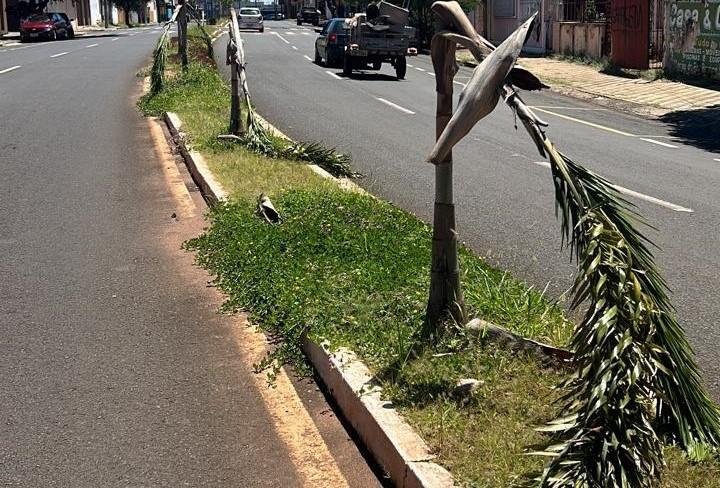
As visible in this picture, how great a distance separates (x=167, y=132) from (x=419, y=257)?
360 inches

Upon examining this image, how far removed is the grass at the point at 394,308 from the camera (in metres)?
4.05

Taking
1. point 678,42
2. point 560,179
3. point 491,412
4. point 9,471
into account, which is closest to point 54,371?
point 9,471

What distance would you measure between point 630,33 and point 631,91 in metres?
4.70

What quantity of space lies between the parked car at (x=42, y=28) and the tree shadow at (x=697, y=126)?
39.7 meters

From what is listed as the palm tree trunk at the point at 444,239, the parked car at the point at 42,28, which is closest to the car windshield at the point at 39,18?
the parked car at the point at 42,28

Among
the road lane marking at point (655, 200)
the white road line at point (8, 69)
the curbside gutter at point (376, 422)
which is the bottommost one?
the road lane marking at point (655, 200)

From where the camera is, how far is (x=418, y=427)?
420 centimetres

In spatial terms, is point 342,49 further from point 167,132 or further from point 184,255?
point 184,255

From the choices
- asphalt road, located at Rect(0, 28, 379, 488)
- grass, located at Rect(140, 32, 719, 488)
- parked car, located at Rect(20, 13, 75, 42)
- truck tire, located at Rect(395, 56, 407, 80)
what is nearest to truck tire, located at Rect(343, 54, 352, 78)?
truck tire, located at Rect(395, 56, 407, 80)

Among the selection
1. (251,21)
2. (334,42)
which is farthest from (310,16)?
(334,42)

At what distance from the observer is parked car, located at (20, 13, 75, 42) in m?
51.3

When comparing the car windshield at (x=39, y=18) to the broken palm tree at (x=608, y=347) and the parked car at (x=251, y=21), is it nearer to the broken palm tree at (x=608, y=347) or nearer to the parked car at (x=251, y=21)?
the parked car at (x=251, y=21)

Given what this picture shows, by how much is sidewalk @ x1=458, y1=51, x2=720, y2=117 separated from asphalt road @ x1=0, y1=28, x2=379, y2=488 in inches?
537

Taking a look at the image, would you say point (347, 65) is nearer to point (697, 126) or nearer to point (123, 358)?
point (697, 126)
